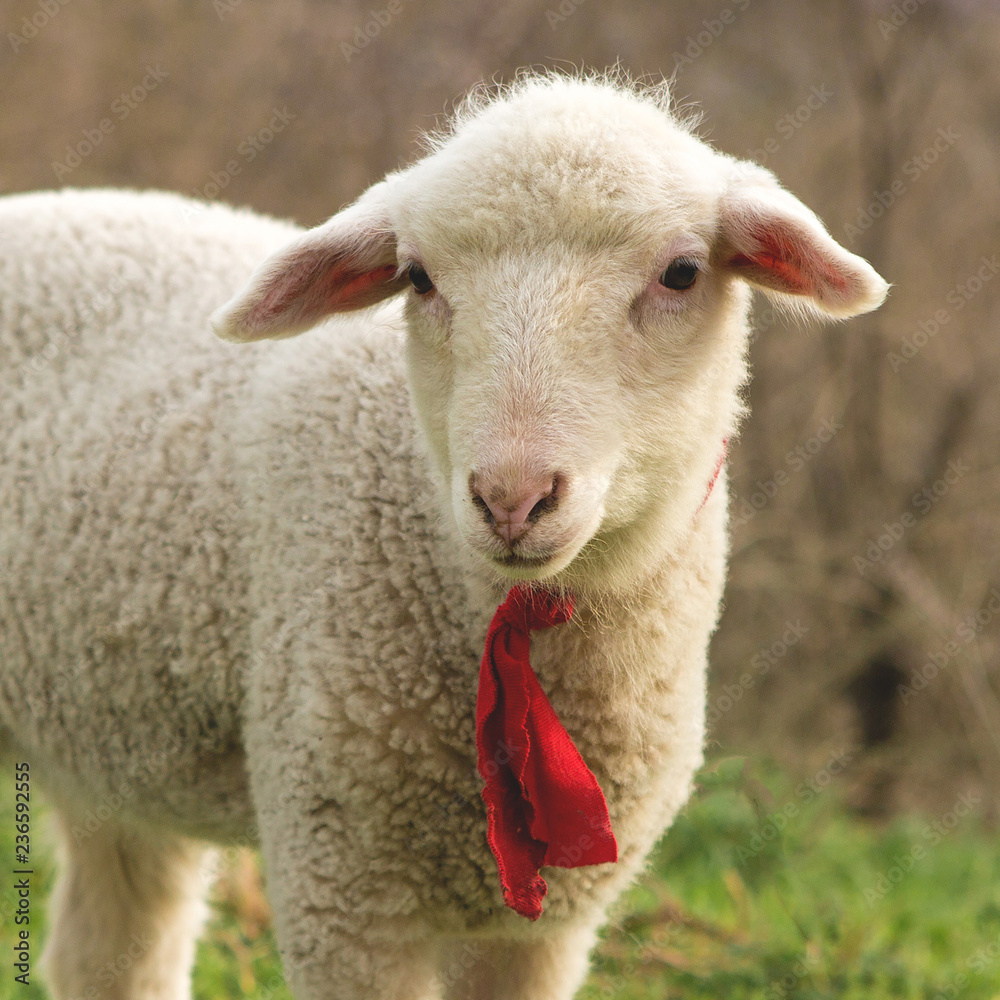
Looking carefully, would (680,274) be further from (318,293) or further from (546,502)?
(318,293)

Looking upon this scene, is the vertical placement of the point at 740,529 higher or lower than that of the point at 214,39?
lower

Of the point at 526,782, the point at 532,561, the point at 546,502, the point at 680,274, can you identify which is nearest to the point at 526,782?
the point at 526,782

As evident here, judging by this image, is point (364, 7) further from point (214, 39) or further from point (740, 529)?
point (740, 529)

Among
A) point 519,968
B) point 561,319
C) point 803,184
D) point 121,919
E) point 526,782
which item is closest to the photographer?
point 561,319

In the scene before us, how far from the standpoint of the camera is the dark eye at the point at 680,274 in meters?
2.13

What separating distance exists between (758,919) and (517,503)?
3029 millimetres

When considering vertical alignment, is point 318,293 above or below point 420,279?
below

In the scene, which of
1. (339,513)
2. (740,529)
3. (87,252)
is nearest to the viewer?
(339,513)

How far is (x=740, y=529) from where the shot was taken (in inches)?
279

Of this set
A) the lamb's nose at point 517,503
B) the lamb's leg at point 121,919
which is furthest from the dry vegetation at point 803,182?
the lamb's nose at point 517,503

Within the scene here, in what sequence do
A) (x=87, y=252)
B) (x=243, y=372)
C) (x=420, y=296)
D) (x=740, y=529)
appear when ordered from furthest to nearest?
1. (x=740, y=529)
2. (x=87, y=252)
3. (x=243, y=372)
4. (x=420, y=296)

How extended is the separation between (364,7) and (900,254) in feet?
11.3

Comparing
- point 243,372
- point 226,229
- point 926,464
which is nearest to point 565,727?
point 243,372

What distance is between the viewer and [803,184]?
7.12m
